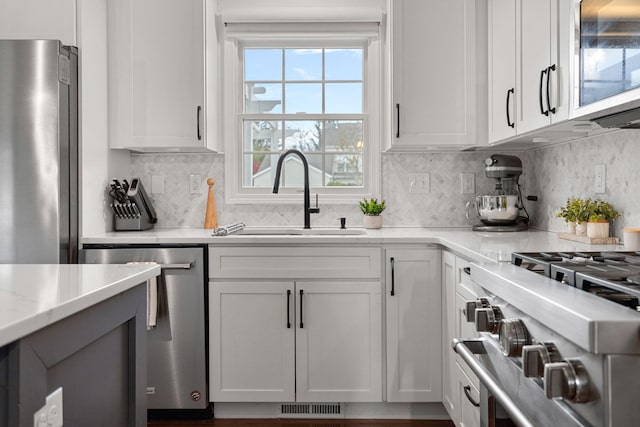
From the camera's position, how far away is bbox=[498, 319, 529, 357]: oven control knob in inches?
39.0

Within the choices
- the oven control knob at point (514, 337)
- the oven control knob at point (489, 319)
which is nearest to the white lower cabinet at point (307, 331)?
the oven control knob at point (489, 319)

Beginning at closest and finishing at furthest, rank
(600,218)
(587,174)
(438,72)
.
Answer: (600,218) < (587,174) < (438,72)

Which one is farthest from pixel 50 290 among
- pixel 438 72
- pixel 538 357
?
pixel 438 72

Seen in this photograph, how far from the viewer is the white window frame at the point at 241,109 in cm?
304

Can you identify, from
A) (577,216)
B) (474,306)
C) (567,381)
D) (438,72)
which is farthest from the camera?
(438,72)

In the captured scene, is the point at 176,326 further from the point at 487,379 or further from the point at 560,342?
the point at 560,342

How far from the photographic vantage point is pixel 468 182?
3.04 meters

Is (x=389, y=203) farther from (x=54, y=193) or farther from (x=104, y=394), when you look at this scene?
(x=104, y=394)

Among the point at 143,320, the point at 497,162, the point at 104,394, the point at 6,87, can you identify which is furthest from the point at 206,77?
the point at 104,394

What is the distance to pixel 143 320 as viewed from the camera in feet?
4.21

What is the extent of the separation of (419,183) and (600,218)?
1204 mm

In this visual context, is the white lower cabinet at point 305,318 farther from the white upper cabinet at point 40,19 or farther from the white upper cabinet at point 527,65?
the white upper cabinet at point 40,19

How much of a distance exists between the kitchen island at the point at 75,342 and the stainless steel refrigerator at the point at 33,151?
1.21 metres

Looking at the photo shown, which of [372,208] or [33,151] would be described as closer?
[33,151]
